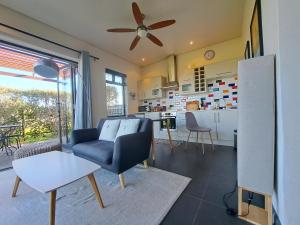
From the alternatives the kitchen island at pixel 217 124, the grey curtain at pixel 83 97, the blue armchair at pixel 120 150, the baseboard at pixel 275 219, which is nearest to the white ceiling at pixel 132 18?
the grey curtain at pixel 83 97

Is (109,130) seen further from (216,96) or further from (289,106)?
(216,96)

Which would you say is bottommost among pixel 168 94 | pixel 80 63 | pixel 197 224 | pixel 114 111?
pixel 197 224

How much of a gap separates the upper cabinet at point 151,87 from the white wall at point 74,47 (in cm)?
26

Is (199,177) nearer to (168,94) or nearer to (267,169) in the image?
(267,169)

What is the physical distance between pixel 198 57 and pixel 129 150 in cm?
356

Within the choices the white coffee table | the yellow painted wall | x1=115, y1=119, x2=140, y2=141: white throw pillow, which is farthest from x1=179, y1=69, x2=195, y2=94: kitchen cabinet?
the white coffee table

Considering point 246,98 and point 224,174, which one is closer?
point 246,98

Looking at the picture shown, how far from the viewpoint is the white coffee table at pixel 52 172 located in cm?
105

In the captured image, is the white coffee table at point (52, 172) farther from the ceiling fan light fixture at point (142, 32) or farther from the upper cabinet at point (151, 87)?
the upper cabinet at point (151, 87)

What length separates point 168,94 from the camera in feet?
15.4

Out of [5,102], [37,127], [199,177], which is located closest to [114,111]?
[37,127]

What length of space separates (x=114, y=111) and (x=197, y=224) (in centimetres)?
367

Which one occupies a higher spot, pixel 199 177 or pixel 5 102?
pixel 5 102

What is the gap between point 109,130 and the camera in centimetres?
240
